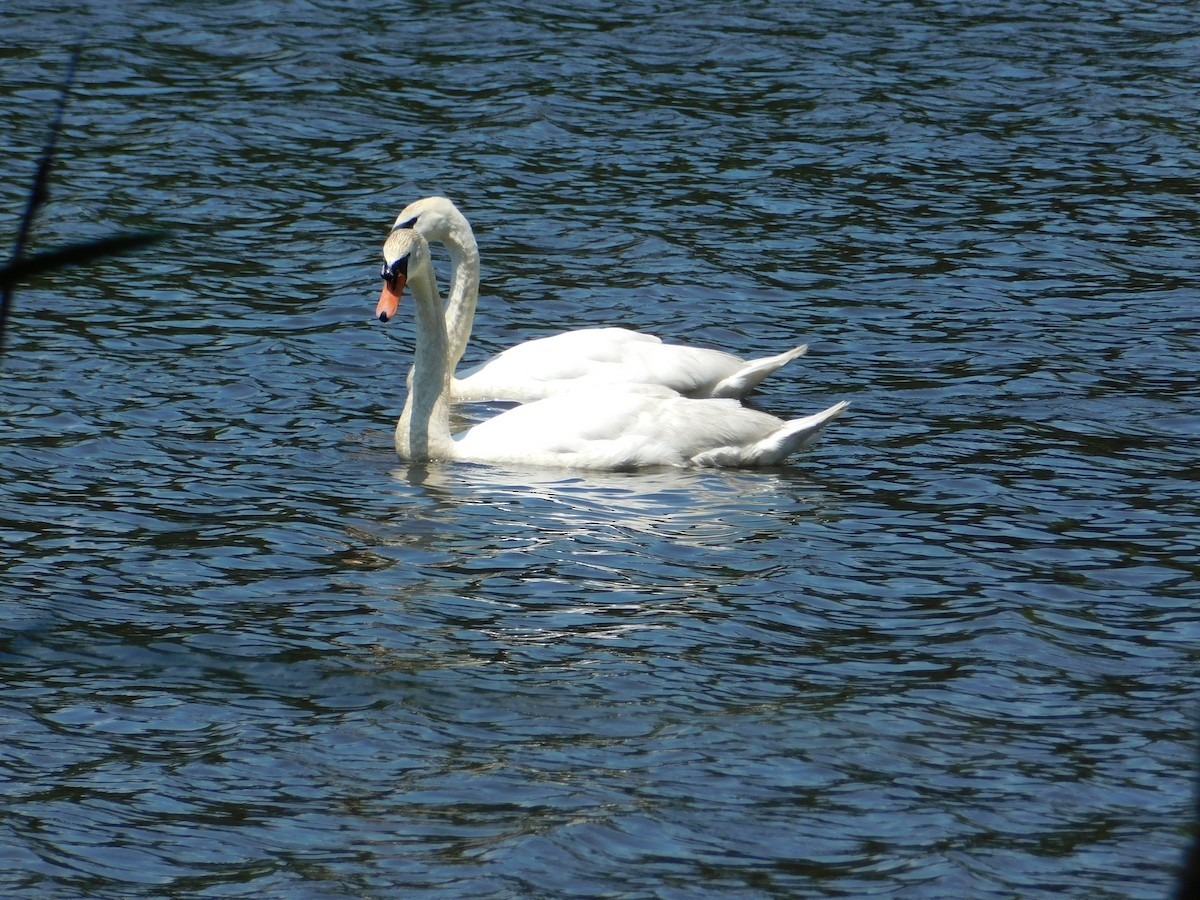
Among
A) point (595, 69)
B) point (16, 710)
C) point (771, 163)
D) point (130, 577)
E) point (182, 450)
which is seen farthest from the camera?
point (595, 69)

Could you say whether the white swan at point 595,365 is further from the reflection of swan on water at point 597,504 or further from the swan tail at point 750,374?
the reflection of swan on water at point 597,504

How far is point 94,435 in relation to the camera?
32.6 ft

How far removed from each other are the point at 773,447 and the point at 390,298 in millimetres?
2301

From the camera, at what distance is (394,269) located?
9930 millimetres

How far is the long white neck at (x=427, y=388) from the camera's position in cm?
993

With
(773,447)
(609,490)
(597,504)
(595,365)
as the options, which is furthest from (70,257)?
(595,365)

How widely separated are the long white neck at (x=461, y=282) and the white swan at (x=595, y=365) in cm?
9

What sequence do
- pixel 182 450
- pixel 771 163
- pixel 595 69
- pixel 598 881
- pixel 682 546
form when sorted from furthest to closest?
pixel 595 69, pixel 771 163, pixel 182 450, pixel 682 546, pixel 598 881

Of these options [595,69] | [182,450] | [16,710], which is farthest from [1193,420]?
[595,69]

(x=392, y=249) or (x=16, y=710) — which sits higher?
(x=392, y=249)

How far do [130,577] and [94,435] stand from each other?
2.27 meters

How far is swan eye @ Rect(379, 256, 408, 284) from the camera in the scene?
991 cm

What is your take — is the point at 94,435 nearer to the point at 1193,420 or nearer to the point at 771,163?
the point at 1193,420

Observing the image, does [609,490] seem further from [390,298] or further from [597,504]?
[390,298]
